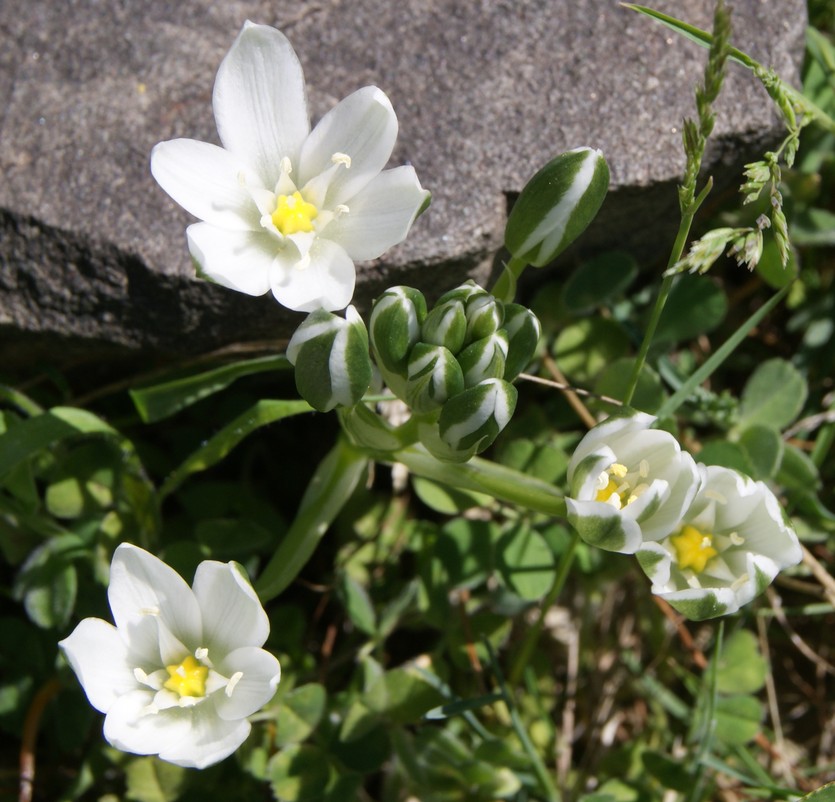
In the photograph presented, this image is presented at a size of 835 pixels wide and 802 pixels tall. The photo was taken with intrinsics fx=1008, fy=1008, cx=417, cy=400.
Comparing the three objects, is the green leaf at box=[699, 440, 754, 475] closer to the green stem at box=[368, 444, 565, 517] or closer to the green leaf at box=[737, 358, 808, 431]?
the green leaf at box=[737, 358, 808, 431]

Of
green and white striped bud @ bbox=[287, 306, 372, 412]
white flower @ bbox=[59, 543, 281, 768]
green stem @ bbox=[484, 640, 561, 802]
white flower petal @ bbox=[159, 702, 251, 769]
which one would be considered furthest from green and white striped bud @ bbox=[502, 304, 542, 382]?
white flower petal @ bbox=[159, 702, 251, 769]

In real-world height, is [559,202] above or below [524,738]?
above

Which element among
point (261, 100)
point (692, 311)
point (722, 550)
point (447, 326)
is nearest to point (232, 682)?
point (447, 326)

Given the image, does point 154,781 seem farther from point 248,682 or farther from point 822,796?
point 822,796

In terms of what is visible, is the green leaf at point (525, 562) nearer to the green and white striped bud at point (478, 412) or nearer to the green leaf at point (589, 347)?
the green leaf at point (589, 347)

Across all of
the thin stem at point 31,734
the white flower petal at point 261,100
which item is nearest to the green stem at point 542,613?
A: the white flower petal at point 261,100

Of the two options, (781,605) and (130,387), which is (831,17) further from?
(130,387)
